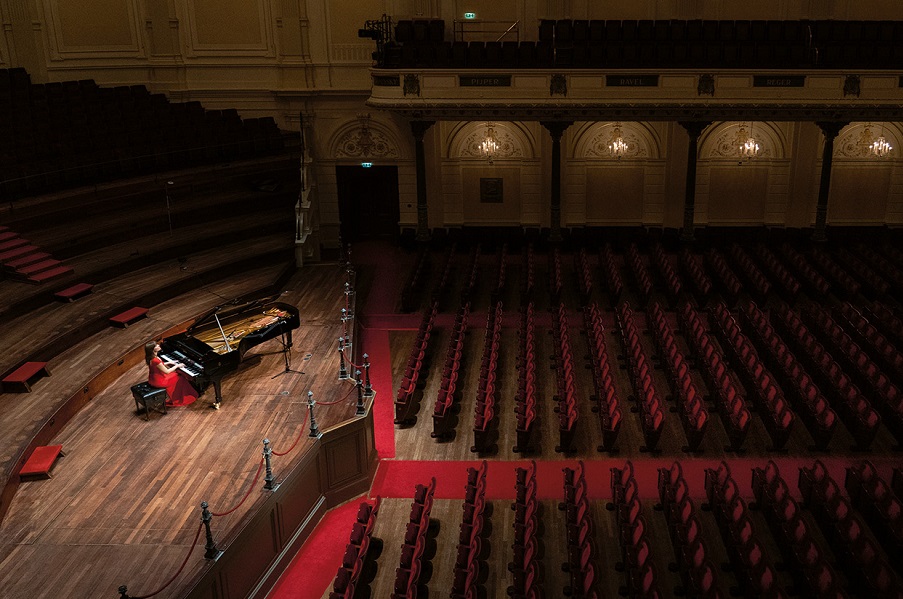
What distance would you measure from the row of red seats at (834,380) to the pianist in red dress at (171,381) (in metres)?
6.76

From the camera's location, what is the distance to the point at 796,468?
809 centimetres

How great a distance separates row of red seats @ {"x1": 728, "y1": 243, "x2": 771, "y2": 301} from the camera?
11.5 m

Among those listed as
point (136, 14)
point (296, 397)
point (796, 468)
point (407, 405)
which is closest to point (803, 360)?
point (796, 468)

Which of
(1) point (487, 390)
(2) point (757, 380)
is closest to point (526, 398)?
(1) point (487, 390)

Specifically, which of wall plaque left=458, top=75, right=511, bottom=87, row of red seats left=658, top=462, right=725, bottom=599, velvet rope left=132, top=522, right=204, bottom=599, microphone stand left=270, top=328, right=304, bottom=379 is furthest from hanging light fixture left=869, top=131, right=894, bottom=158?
velvet rope left=132, top=522, right=204, bottom=599

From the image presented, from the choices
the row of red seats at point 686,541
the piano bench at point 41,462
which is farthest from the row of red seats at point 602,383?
the piano bench at point 41,462

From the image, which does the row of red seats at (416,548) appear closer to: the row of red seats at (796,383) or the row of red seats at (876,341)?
the row of red seats at (796,383)

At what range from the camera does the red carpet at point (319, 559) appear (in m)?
6.68

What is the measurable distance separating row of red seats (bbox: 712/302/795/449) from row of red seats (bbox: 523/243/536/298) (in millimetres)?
2552

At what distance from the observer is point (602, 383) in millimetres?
9039

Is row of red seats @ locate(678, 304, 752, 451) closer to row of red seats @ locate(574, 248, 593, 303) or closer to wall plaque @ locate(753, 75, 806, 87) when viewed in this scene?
row of red seats @ locate(574, 248, 593, 303)

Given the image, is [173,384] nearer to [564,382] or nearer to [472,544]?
[472,544]

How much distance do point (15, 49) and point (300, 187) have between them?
5158 mm

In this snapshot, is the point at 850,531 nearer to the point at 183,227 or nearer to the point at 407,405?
the point at 407,405
